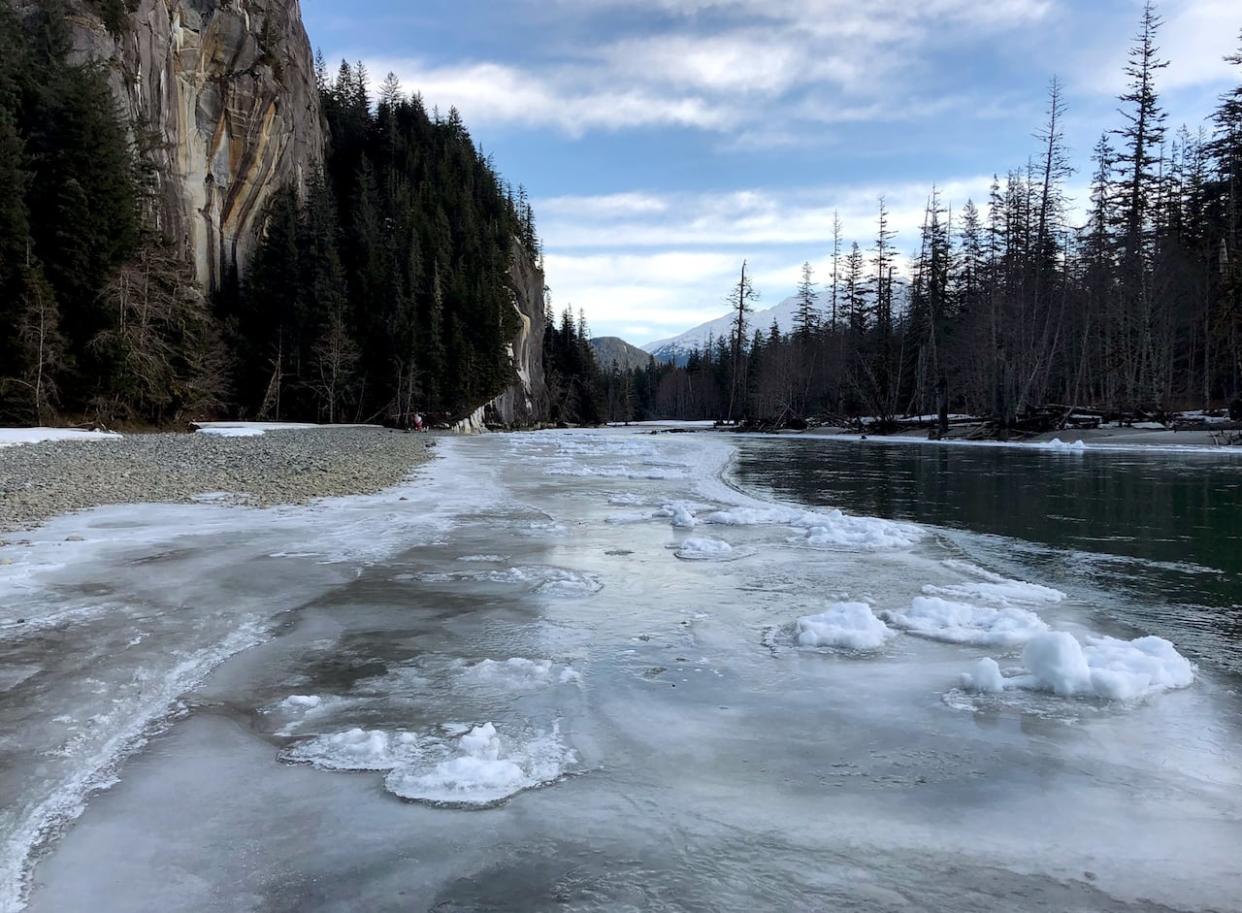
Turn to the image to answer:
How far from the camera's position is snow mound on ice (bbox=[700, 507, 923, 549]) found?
890 centimetres

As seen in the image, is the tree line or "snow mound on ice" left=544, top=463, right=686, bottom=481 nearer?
"snow mound on ice" left=544, top=463, right=686, bottom=481

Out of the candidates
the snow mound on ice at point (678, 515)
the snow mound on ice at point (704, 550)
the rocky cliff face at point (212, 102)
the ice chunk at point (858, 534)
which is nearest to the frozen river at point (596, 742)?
the snow mound on ice at point (704, 550)

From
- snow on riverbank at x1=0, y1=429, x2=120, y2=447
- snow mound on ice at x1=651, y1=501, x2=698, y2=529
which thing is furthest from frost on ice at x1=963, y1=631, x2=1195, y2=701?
snow on riverbank at x1=0, y1=429, x2=120, y2=447

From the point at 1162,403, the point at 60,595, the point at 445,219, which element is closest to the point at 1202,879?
the point at 60,595

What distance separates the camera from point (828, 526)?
972 centimetres

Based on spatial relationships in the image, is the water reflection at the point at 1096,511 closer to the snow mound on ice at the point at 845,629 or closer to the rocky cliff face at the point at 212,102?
the snow mound on ice at the point at 845,629

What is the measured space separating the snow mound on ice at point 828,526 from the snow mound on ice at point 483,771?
5943mm

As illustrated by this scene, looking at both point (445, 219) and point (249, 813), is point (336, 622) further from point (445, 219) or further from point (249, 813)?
point (445, 219)

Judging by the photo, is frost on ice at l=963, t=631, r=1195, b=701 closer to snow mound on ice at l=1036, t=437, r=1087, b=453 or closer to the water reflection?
the water reflection

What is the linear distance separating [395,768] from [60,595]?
4271 millimetres

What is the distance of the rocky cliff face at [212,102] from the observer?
1375 inches

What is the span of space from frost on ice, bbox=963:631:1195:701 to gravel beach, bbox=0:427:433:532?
32.9 feet

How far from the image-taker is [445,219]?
6544 centimetres

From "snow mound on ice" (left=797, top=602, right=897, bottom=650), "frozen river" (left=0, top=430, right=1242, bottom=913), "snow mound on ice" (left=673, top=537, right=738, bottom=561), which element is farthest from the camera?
"snow mound on ice" (left=673, top=537, right=738, bottom=561)
